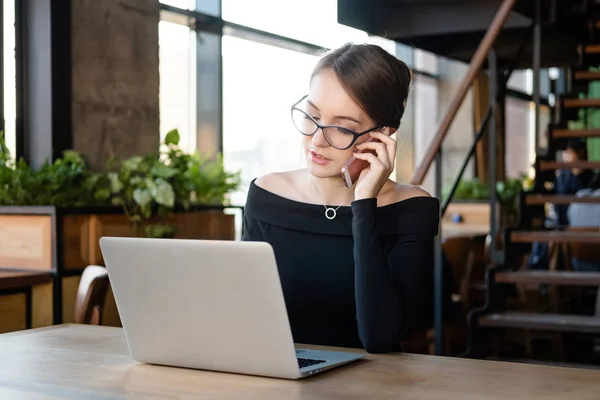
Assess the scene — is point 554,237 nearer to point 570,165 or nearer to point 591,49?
point 570,165

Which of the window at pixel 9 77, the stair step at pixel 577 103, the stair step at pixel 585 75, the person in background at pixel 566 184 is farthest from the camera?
the person in background at pixel 566 184

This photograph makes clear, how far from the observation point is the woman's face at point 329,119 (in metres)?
1.82

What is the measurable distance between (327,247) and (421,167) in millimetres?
2265

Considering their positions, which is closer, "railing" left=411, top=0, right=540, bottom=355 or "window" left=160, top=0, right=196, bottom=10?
"railing" left=411, top=0, right=540, bottom=355

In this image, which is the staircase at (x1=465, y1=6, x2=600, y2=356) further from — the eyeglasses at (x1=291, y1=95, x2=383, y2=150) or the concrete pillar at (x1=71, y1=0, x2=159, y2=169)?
the eyeglasses at (x1=291, y1=95, x2=383, y2=150)

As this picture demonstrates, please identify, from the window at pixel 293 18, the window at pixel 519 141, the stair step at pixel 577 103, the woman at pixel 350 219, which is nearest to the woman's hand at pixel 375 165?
the woman at pixel 350 219

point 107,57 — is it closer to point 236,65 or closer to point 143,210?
point 143,210

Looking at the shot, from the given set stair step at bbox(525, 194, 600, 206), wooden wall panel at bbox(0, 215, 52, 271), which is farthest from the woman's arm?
stair step at bbox(525, 194, 600, 206)

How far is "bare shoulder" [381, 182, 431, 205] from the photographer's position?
1.96 meters

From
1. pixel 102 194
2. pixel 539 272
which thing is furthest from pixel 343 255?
pixel 539 272

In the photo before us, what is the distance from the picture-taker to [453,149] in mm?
10211

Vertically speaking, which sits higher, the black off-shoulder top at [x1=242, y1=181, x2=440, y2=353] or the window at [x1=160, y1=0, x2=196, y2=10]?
the window at [x1=160, y1=0, x2=196, y2=10]

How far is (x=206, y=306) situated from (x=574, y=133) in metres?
4.14

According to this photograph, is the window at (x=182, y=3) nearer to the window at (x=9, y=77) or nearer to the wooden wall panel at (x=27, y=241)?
the window at (x=9, y=77)
